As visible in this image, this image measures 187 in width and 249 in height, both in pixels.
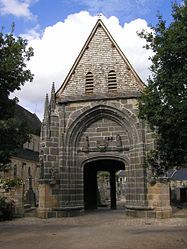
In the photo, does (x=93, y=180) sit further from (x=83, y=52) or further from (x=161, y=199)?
(x=83, y=52)

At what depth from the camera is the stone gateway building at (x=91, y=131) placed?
18.4 metres

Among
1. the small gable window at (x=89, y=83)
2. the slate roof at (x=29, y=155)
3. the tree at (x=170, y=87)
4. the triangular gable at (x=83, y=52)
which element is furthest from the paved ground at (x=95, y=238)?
the slate roof at (x=29, y=155)

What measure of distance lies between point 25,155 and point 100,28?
78.6 feet

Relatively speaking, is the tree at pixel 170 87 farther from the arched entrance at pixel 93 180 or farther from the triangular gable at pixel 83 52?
the arched entrance at pixel 93 180

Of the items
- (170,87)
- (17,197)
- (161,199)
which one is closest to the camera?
(170,87)

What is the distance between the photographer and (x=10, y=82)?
1048 cm

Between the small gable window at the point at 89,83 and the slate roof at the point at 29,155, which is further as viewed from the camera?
the slate roof at the point at 29,155

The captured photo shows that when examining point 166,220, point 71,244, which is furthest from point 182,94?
point 166,220

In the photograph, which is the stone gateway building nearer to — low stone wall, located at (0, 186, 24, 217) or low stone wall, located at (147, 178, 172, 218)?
low stone wall, located at (147, 178, 172, 218)

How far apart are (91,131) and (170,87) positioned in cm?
1134

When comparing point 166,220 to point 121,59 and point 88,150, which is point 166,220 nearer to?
point 88,150

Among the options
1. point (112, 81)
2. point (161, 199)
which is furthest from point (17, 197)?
point (112, 81)

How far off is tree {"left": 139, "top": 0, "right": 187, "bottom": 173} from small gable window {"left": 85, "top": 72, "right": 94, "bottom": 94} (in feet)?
33.7

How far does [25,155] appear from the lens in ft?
137
